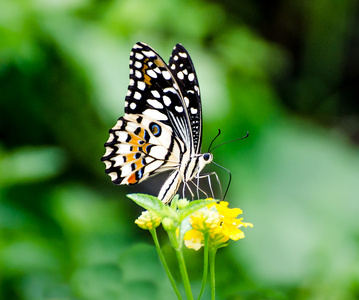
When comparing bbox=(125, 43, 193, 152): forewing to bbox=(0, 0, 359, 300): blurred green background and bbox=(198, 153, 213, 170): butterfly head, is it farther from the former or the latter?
bbox=(0, 0, 359, 300): blurred green background

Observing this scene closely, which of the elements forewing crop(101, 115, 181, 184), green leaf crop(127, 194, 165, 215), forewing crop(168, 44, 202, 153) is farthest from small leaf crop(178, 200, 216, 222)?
forewing crop(168, 44, 202, 153)

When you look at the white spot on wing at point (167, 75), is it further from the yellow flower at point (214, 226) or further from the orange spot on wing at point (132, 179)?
the yellow flower at point (214, 226)

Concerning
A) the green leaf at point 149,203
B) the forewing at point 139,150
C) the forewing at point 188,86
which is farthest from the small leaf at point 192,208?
the forewing at point 188,86

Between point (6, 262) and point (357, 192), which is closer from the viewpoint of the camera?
point (6, 262)

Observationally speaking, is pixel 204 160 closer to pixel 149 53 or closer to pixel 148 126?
pixel 148 126

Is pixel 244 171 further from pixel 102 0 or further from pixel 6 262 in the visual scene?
pixel 6 262

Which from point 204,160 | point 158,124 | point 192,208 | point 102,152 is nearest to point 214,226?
point 192,208

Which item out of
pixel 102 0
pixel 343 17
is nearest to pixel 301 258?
pixel 102 0
